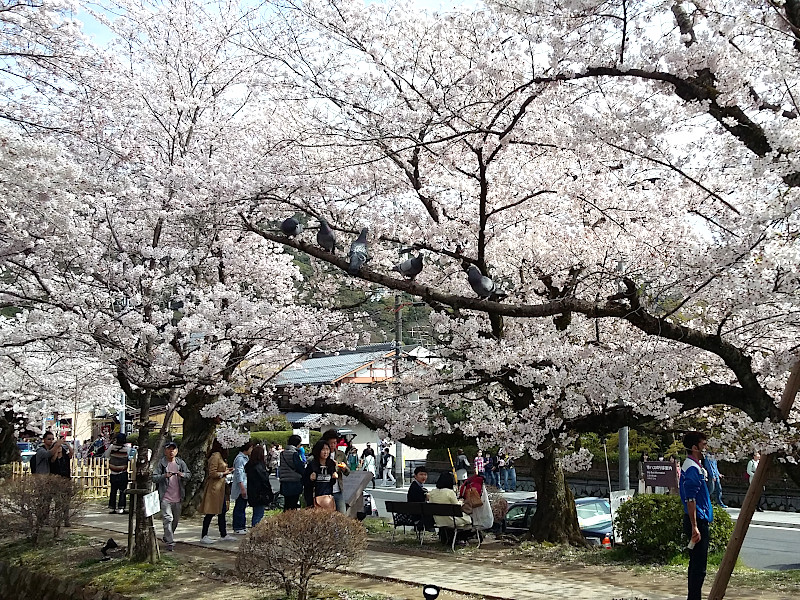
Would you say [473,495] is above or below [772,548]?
above

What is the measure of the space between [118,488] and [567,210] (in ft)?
33.0

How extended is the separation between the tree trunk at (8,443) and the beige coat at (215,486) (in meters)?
12.7

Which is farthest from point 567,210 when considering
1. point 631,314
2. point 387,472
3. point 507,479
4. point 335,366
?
point 335,366

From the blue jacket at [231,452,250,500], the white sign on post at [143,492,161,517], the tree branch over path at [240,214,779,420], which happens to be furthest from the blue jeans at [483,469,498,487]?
the tree branch over path at [240,214,779,420]

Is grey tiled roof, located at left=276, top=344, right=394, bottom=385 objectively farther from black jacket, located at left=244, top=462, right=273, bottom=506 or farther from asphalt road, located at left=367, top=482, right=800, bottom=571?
black jacket, located at left=244, top=462, right=273, bottom=506

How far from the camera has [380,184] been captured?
1035 cm

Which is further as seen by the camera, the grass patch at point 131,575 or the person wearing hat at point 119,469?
the person wearing hat at point 119,469

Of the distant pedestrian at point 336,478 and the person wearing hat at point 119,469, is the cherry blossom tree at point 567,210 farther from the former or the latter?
the person wearing hat at point 119,469

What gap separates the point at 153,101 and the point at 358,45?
13.1 ft

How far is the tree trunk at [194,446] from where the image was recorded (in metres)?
14.0

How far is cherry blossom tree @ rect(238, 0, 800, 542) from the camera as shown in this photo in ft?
20.8

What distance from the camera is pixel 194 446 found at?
1409 centimetres

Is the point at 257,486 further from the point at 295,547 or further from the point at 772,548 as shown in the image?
the point at 772,548

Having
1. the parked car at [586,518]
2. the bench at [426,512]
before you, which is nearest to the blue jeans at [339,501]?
the bench at [426,512]
